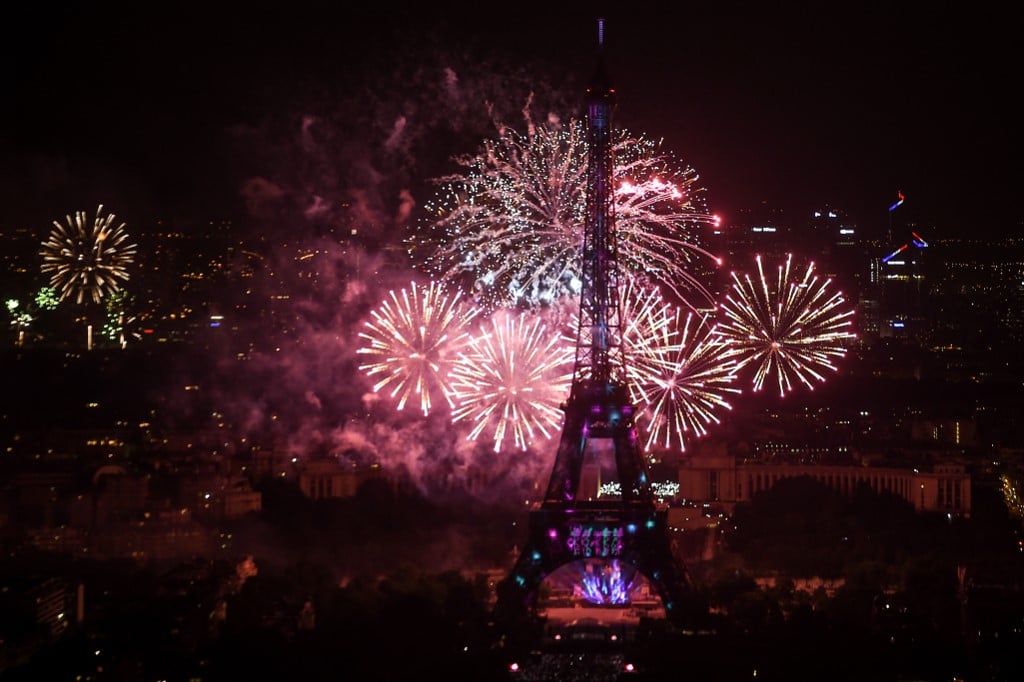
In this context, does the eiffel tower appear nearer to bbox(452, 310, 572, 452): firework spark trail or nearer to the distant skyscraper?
bbox(452, 310, 572, 452): firework spark trail

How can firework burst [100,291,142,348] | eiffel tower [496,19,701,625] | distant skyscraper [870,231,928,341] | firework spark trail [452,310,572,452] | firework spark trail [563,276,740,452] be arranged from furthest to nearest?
distant skyscraper [870,231,928,341] → firework burst [100,291,142,348] → firework spark trail [452,310,572,452] → firework spark trail [563,276,740,452] → eiffel tower [496,19,701,625]

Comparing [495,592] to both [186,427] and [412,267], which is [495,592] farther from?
[186,427]

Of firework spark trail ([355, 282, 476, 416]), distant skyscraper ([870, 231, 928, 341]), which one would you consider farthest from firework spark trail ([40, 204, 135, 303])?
distant skyscraper ([870, 231, 928, 341])

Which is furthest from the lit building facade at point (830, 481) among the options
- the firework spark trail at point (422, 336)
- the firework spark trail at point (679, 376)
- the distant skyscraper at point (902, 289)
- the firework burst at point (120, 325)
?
the distant skyscraper at point (902, 289)

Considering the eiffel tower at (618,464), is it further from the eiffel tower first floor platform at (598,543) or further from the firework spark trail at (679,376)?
the firework spark trail at (679,376)

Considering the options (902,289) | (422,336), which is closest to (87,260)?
(422,336)

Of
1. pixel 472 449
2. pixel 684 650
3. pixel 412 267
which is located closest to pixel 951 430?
pixel 472 449
